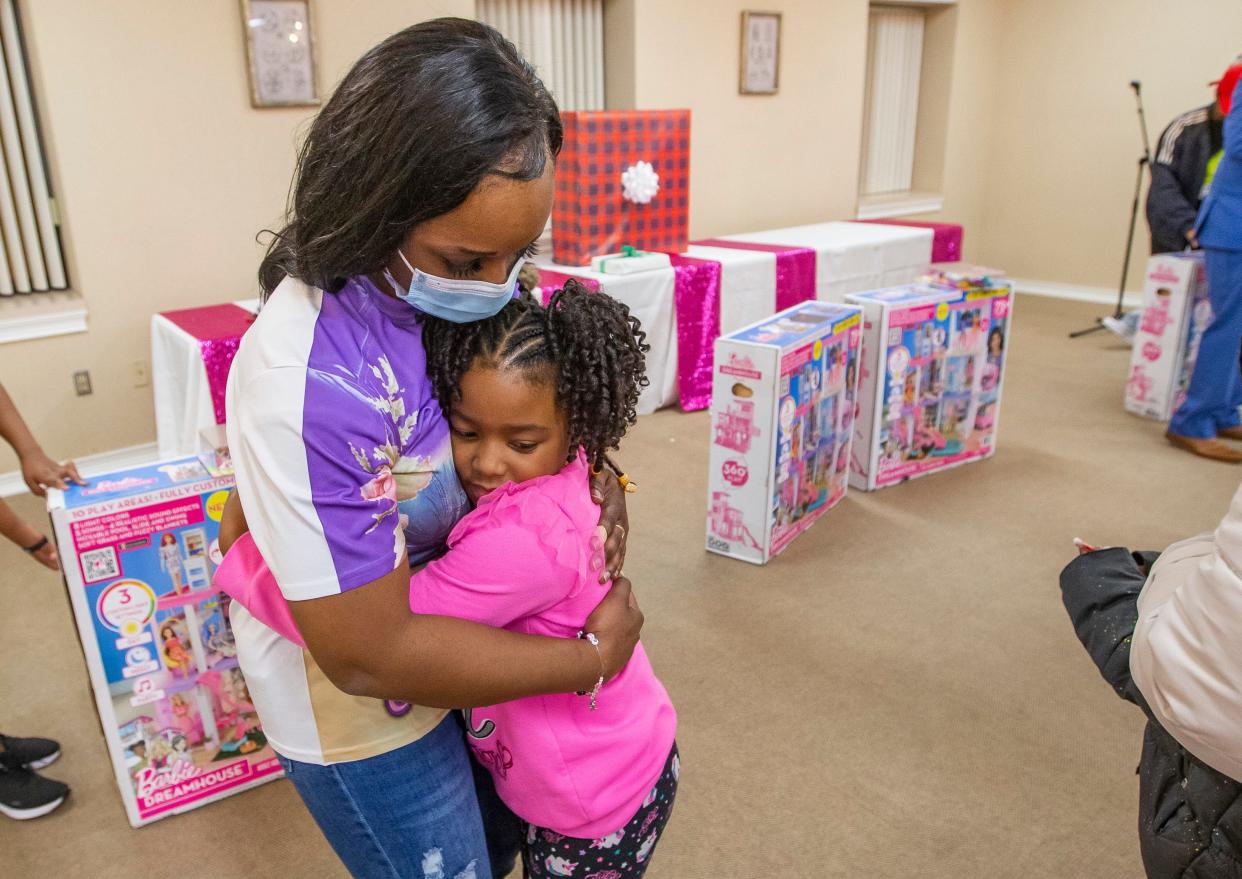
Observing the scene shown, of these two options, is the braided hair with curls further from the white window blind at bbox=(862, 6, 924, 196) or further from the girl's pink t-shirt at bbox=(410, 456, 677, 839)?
the white window blind at bbox=(862, 6, 924, 196)

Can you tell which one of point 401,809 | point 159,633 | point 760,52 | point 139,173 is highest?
point 760,52

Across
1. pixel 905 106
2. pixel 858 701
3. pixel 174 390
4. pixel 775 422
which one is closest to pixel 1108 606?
pixel 858 701

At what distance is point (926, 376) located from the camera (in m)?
3.41

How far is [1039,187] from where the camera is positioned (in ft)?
22.7

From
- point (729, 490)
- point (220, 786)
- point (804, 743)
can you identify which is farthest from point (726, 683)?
point (220, 786)

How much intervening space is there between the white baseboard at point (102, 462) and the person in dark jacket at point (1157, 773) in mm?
3378

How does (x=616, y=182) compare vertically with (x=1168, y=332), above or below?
above

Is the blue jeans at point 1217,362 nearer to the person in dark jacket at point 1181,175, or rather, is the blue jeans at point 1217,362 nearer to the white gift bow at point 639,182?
the person in dark jacket at point 1181,175

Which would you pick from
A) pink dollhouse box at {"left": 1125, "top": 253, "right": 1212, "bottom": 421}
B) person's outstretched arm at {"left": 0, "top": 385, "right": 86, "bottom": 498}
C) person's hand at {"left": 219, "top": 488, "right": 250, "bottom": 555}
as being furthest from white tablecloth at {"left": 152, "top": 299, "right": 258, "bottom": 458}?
pink dollhouse box at {"left": 1125, "top": 253, "right": 1212, "bottom": 421}

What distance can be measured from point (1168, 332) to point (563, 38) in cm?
330

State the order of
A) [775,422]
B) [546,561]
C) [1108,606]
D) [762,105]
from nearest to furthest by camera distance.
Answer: [546,561], [1108,606], [775,422], [762,105]

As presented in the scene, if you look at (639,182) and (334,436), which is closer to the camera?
(334,436)

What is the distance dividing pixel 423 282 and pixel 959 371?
3.06 metres

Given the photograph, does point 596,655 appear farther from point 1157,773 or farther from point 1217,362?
point 1217,362
